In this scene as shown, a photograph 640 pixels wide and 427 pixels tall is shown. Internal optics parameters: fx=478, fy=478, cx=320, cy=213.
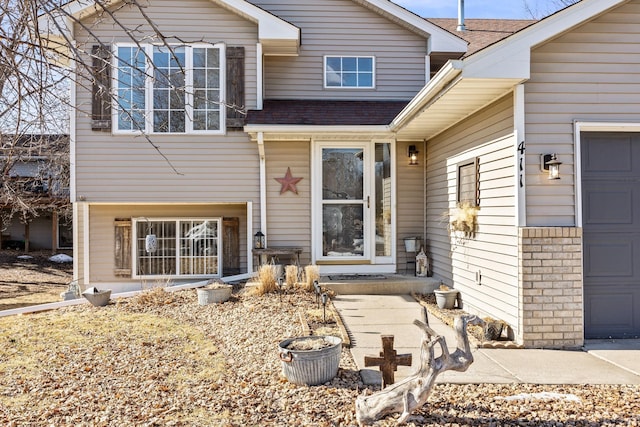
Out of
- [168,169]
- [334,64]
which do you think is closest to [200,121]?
[168,169]

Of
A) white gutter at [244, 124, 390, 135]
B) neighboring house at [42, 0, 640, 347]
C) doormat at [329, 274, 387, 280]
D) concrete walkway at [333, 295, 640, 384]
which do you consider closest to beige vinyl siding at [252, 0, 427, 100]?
neighboring house at [42, 0, 640, 347]

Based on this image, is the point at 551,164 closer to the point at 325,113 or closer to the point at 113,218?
the point at 325,113

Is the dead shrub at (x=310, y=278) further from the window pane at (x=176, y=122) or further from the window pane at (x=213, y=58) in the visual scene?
the window pane at (x=213, y=58)

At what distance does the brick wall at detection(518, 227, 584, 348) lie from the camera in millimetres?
4879

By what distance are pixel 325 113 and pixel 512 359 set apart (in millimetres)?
5304

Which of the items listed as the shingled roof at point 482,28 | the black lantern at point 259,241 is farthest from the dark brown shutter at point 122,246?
the shingled roof at point 482,28

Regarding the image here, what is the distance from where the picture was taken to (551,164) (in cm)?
482

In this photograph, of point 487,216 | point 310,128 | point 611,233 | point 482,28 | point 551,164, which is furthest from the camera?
point 482,28

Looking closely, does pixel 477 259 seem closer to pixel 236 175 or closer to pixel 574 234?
pixel 574 234

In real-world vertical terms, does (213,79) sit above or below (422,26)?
below

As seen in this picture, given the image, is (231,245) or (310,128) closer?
(310,128)

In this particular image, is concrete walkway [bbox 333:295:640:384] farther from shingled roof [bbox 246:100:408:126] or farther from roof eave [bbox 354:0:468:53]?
roof eave [bbox 354:0:468:53]

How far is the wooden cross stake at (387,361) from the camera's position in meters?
3.59

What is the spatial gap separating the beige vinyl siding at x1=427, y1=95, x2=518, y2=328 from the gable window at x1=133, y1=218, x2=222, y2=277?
14.6ft
